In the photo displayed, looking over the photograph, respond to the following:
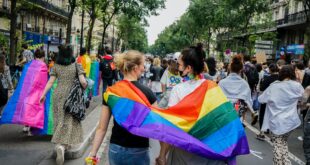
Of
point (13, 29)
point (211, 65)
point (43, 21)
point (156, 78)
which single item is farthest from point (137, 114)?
point (43, 21)

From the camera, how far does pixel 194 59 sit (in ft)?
12.7

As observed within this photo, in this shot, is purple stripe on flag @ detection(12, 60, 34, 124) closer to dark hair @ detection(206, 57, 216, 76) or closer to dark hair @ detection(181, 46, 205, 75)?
dark hair @ detection(206, 57, 216, 76)

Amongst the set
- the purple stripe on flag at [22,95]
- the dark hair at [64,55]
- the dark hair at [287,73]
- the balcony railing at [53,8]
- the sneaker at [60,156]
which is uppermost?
the balcony railing at [53,8]

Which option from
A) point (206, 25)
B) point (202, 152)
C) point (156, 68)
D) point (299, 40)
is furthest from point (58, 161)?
point (206, 25)

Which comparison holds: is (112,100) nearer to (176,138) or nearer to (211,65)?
(176,138)

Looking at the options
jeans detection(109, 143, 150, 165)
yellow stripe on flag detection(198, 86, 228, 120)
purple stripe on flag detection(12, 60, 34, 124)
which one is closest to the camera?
yellow stripe on flag detection(198, 86, 228, 120)

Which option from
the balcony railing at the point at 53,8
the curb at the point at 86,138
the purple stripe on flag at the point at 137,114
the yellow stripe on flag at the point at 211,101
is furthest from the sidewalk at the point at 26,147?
the balcony railing at the point at 53,8

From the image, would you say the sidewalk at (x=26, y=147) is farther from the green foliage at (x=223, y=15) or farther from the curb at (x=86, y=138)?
the green foliage at (x=223, y=15)

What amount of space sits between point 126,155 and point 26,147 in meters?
4.79

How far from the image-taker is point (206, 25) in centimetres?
5531

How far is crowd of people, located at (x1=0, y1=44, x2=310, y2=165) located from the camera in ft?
12.7

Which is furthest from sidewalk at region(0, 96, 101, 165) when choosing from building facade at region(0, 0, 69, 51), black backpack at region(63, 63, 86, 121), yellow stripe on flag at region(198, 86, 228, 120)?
building facade at region(0, 0, 69, 51)

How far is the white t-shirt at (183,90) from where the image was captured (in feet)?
12.5

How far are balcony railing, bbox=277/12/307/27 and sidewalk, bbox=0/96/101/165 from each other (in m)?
34.0
